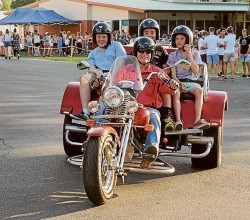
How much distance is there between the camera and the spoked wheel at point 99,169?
19.1 feet

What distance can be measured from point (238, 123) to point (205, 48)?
12318mm

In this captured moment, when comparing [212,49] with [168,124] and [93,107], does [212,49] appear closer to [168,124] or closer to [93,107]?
[168,124]

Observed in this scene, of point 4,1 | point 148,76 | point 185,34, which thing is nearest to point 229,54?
point 185,34

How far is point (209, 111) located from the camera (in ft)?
25.5

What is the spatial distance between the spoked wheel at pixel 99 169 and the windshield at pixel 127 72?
0.89 m

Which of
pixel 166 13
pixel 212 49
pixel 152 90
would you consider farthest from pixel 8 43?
pixel 152 90

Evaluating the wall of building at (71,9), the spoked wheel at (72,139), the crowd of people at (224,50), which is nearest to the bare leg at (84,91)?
the spoked wheel at (72,139)

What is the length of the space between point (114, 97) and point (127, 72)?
26.1 inches

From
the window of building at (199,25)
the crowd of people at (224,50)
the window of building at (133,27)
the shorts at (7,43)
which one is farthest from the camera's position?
the window of building at (199,25)

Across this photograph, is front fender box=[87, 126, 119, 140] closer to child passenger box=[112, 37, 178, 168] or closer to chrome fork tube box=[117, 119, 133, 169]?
chrome fork tube box=[117, 119, 133, 169]

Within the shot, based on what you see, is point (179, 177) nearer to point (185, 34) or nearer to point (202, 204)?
point (202, 204)

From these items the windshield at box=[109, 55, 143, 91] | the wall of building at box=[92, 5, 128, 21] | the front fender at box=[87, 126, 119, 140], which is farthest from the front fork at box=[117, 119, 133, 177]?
the wall of building at box=[92, 5, 128, 21]

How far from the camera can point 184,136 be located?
299 inches

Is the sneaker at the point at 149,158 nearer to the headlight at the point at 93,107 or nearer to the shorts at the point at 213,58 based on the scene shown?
the headlight at the point at 93,107
